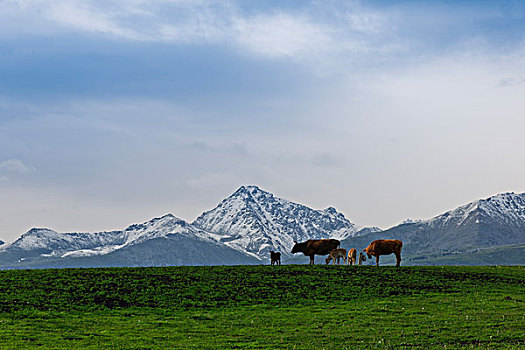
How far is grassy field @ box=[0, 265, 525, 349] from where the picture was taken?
34531 mm

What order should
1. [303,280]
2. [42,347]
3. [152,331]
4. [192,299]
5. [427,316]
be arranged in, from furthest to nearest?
[303,280] → [192,299] → [427,316] → [152,331] → [42,347]

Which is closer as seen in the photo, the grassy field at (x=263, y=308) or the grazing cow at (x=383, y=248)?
the grassy field at (x=263, y=308)

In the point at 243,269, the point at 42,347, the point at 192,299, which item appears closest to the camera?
the point at 42,347

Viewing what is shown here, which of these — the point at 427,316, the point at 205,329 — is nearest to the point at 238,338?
the point at 205,329

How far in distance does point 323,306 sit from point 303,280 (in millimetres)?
10635

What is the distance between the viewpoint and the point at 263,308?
48.2 metres

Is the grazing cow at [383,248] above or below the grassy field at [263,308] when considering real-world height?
above

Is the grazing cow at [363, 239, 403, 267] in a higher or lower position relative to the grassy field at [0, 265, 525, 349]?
higher

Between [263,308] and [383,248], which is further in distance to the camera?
[383,248]

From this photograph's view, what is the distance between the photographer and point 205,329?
1521 inches

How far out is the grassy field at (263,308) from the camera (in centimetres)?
3453

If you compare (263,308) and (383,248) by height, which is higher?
(383,248)

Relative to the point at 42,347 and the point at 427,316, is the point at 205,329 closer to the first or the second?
the point at 42,347

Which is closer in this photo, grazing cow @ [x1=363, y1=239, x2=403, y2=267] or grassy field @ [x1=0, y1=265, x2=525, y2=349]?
grassy field @ [x1=0, y1=265, x2=525, y2=349]
